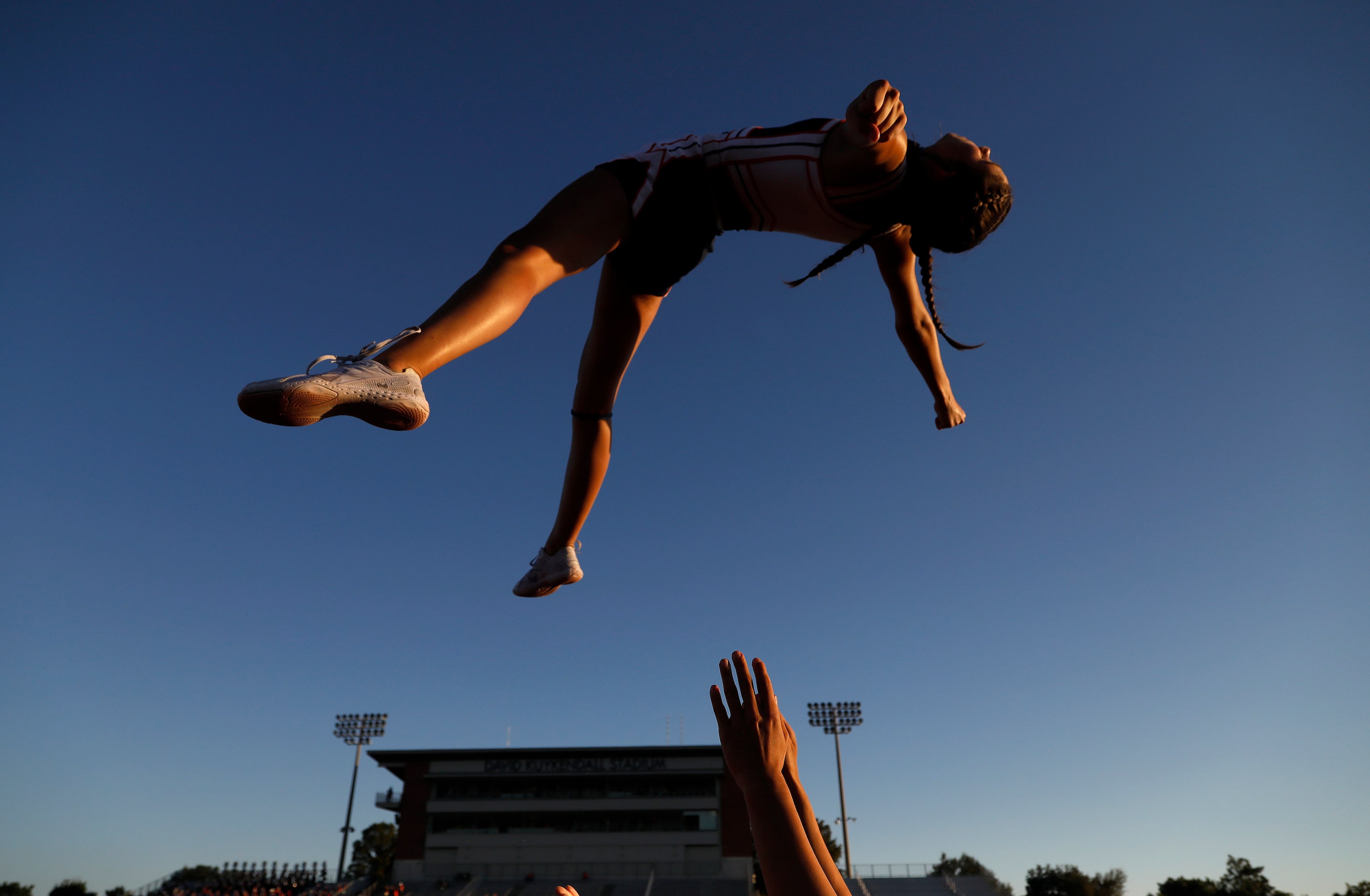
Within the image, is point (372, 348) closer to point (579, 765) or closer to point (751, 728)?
point (751, 728)

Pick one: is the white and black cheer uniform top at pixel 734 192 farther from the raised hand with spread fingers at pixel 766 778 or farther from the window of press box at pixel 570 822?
the window of press box at pixel 570 822

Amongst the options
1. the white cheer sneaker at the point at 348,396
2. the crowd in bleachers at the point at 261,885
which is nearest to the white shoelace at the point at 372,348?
the white cheer sneaker at the point at 348,396

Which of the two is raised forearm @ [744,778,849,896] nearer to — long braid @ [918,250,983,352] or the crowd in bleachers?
long braid @ [918,250,983,352]

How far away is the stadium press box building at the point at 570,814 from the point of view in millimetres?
34812

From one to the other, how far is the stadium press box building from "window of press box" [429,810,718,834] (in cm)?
4

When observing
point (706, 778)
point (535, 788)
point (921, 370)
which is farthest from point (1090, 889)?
point (921, 370)

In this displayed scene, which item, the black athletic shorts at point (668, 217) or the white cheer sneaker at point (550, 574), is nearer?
the black athletic shorts at point (668, 217)

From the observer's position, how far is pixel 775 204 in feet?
8.66

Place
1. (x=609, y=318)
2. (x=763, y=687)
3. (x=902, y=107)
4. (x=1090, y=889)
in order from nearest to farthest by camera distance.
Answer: (x=763, y=687), (x=902, y=107), (x=609, y=318), (x=1090, y=889)

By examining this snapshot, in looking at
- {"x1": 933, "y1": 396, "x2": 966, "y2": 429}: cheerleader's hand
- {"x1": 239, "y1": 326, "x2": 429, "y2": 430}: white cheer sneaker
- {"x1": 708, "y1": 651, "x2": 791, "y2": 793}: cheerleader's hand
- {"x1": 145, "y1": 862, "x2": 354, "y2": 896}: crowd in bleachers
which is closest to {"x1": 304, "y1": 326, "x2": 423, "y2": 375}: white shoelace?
{"x1": 239, "y1": 326, "x2": 429, "y2": 430}: white cheer sneaker

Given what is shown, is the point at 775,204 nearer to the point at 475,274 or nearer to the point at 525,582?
the point at 475,274

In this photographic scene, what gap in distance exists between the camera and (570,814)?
36250 mm

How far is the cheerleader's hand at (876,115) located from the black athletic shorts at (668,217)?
53 centimetres

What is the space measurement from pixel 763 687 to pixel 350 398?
114 centimetres
